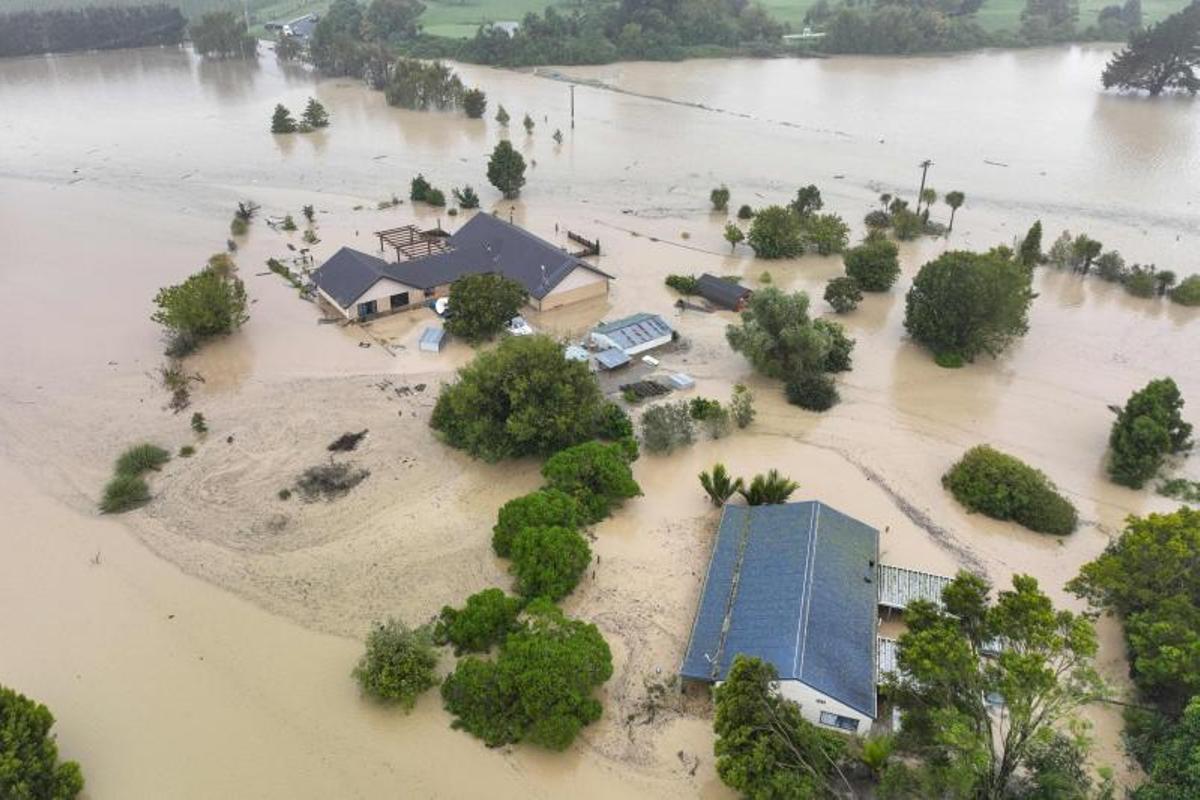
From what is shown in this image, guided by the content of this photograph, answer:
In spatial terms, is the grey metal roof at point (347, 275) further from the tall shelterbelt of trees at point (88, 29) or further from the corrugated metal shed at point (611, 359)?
→ the tall shelterbelt of trees at point (88, 29)

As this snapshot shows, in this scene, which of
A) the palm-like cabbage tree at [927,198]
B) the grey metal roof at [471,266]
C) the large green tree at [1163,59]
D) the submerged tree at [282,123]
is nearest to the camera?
the grey metal roof at [471,266]

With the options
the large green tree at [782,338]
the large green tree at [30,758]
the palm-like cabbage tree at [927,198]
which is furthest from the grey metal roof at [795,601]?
the palm-like cabbage tree at [927,198]

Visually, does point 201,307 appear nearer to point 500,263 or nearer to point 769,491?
point 500,263

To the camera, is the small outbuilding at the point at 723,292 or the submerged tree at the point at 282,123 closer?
the small outbuilding at the point at 723,292

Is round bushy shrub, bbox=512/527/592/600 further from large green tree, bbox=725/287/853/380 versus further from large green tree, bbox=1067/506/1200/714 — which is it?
large green tree, bbox=725/287/853/380

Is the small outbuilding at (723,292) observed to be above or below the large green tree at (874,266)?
below

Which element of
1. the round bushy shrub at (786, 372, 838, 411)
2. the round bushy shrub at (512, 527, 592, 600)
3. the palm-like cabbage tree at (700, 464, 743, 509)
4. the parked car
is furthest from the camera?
the parked car

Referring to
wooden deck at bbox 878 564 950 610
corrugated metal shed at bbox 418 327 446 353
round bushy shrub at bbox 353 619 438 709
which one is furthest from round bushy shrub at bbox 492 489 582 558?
corrugated metal shed at bbox 418 327 446 353
